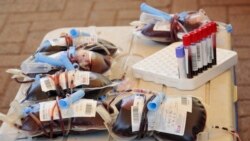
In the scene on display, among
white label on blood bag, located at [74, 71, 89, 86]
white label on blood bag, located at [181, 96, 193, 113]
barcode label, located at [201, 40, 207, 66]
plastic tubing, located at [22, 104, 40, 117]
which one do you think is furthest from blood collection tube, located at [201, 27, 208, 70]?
plastic tubing, located at [22, 104, 40, 117]

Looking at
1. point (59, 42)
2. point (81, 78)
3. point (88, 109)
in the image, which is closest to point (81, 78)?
point (81, 78)

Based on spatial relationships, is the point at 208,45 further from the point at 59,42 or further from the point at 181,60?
the point at 59,42

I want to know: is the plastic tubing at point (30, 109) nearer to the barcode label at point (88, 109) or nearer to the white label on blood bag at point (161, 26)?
the barcode label at point (88, 109)

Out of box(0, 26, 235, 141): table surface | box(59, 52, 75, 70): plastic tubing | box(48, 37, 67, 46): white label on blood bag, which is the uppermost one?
box(48, 37, 67, 46): white label on blood bag

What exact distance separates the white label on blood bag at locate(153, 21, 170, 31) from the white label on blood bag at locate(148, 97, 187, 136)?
1.10 ft

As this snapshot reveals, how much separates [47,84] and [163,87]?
0.88 ft

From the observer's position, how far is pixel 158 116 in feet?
3.09

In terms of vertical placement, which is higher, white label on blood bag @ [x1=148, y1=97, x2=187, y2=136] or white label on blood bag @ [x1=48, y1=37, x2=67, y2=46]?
white label on blood bag @ [x1=48, y1=37, x2=67, y2=46]

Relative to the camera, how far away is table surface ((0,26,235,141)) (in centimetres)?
101

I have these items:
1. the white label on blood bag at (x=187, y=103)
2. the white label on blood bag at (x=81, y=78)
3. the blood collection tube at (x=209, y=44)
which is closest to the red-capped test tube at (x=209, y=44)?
the blood collection tube at (x=209, y=44)

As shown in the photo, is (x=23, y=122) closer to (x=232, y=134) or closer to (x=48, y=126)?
(x=48, y=126)

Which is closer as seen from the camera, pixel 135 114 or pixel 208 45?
pixel 135 114

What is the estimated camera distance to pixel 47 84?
1067mm

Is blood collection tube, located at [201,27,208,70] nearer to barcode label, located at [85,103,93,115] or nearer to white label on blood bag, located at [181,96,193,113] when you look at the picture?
white label on blood bag, located at [181,96,193,113]
